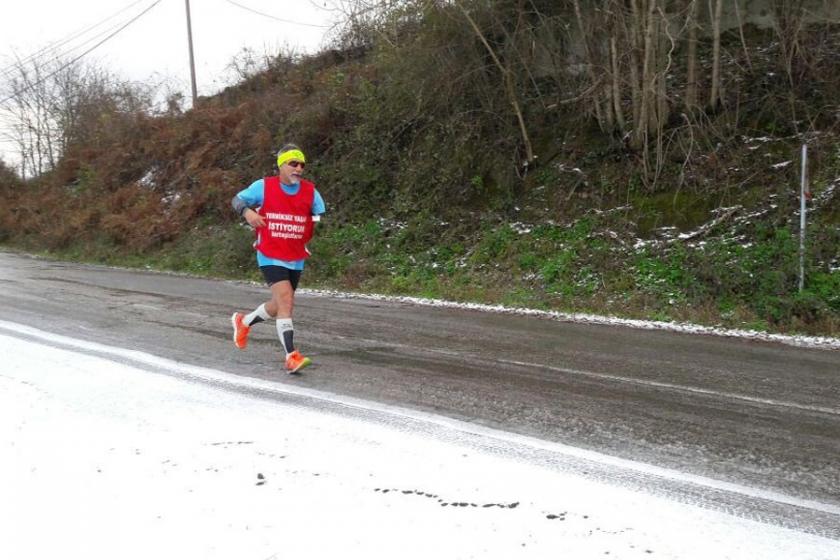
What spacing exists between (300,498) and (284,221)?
10.7ft

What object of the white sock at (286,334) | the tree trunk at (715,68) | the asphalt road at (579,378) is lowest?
the asphalt road at (579,378)

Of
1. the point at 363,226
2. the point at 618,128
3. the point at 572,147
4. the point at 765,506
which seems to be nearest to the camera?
the point at 765,506

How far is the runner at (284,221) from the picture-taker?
6.07 m

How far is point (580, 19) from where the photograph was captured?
1533 centimetres

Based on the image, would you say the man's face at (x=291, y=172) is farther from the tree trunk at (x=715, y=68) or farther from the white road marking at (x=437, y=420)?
the tree trunk at (x=715, y=68)

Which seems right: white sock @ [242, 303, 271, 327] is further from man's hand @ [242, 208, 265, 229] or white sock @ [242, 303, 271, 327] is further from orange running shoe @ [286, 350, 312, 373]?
man's hand @ [242, 208, 265, 229]

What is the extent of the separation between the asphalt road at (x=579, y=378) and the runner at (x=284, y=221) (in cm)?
60

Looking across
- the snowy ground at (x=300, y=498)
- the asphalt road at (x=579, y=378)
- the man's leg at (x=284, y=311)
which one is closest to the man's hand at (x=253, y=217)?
the man's leg at (x=284, y=311)

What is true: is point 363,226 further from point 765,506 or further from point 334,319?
point 765,506

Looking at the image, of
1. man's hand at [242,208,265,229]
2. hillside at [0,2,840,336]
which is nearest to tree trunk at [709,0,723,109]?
hillside at [0,2,840,336]

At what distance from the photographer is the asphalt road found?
3.97 metres

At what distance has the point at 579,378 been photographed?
625 centimetres

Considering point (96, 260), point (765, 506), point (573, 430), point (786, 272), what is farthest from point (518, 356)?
point (96, 260)

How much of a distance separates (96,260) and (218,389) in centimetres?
2054
